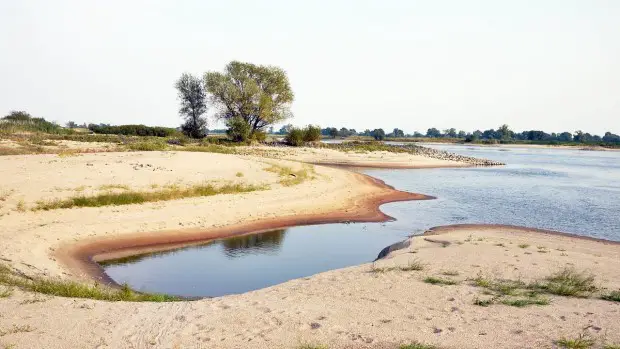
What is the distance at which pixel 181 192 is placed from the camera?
2262cm

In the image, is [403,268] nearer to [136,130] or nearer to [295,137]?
[295,137]

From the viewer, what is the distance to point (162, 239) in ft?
55.0

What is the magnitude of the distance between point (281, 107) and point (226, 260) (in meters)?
56.0

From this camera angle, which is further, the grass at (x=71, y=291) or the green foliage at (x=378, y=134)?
the green foliage at (x=378, y=134)

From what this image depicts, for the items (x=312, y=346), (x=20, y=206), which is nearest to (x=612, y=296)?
(x=312, y=346)

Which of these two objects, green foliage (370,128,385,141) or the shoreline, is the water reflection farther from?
green foliage (370,128,385,141)

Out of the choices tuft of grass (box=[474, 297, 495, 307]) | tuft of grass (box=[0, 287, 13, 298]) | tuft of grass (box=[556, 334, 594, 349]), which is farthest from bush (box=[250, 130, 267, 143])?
tuft of grass (box=[556, 334, 594, 349])

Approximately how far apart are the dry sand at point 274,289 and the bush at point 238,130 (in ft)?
127

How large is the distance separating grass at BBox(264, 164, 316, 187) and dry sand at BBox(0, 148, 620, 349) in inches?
167

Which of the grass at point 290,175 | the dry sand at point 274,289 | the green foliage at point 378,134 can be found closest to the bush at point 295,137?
the grass at point 290,175

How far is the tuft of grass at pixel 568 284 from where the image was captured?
31.3 ft

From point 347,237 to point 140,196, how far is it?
9471mm

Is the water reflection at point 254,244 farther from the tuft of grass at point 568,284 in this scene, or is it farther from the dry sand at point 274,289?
the tuft of grass at point 568,284

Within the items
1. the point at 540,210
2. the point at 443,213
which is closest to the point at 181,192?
A: the point at 443,213
